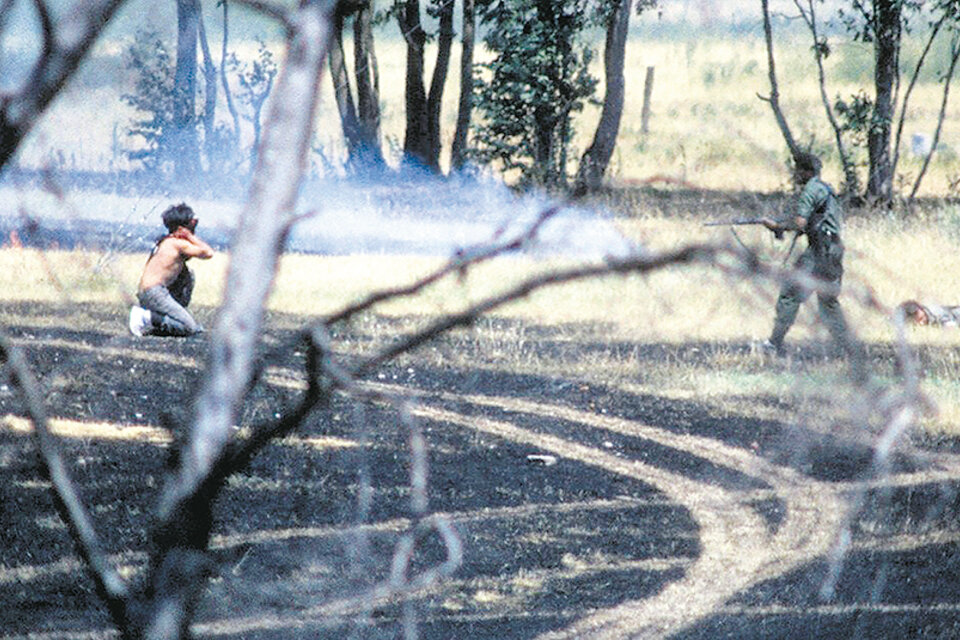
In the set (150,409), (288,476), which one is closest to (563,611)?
(288,476)

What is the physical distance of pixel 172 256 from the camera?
11828 millimetres

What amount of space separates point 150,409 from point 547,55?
46.2 ft

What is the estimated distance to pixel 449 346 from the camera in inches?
532

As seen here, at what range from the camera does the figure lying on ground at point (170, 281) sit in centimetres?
1152

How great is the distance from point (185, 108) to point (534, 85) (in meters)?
7.21

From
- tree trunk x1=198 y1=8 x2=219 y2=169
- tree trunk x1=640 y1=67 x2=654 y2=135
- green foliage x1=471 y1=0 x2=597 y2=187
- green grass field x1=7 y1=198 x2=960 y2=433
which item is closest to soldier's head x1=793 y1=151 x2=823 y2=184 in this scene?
green grass field x1=7 y1=198 x2=960 y2=433

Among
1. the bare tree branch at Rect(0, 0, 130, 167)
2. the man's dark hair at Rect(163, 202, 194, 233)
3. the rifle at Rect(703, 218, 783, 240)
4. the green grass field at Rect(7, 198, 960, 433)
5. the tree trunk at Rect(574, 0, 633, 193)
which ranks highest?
the tree trunk at Rect(574, 0, 633, 193)

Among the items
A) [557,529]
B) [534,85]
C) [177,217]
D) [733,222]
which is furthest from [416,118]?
[733,222]

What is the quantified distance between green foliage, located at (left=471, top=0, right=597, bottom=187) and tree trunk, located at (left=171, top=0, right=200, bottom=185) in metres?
5.35

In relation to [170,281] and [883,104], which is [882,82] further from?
[170,281]

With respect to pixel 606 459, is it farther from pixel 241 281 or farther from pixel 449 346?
pixel 241 281

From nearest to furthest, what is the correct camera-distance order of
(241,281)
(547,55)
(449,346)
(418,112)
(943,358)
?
(241,281) → (943,358) → (449,346) → (547,55) → (418,112)

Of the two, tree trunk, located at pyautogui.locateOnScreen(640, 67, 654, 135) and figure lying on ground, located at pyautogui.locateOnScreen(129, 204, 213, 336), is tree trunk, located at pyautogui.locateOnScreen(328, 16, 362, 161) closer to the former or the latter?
tree trunk, located at pyautogui.locateOnScreen(640, 67, 654, 135)

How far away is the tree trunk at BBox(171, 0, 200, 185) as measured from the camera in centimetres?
2622
